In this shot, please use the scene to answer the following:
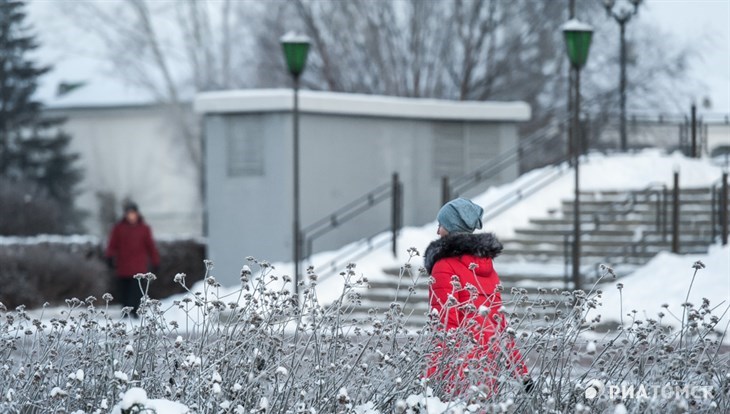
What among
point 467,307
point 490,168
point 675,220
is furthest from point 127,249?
point 467,307

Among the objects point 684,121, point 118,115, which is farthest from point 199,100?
point 118,115

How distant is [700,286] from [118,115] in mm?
42006

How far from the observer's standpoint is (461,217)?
253 inches

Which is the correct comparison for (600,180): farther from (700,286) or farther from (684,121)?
(700,286)

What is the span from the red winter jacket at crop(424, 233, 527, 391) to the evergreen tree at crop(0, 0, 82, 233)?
115 feet

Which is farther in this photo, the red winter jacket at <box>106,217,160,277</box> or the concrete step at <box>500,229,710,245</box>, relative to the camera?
the red winter jacket at <box>106,217,160,277</box>

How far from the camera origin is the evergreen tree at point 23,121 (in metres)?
40.8

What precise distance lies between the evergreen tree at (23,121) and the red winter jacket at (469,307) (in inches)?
1383

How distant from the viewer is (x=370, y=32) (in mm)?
28922

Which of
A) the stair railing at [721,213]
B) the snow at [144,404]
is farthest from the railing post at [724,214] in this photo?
the snow at [144,404]

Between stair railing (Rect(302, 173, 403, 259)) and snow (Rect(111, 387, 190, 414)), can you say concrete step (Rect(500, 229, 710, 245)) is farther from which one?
snow (Rect(111, 387, 190, 414))

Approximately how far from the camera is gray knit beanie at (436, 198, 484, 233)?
6434mm

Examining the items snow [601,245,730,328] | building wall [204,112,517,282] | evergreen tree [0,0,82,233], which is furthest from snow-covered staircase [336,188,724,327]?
evergreen tree [0,0,82,233]

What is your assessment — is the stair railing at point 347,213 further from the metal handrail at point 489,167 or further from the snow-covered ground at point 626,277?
the metal handrail at point 489,167
